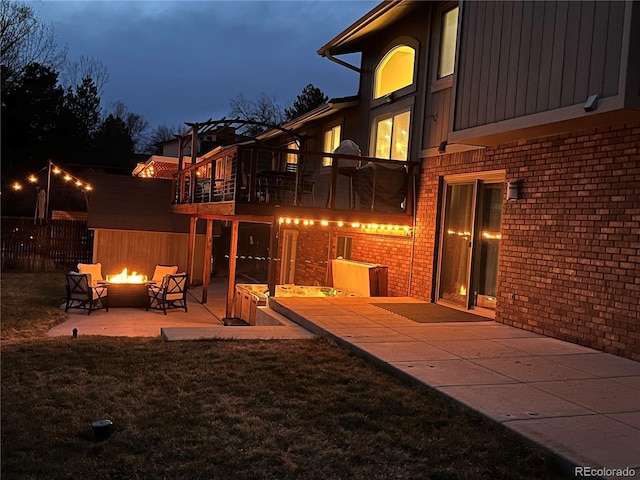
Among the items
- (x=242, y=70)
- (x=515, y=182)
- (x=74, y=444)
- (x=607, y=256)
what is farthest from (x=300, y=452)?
(x=242, y=70)

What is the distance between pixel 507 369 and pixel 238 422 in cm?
278

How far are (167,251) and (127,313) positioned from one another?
640 centimetres

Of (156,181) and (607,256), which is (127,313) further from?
(607,256)

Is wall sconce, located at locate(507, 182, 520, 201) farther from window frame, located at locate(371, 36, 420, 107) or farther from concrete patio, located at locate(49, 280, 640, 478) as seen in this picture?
window frame, located at locate(371, 36, 420, 107)

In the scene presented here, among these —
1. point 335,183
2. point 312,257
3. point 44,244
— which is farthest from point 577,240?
point 44,244

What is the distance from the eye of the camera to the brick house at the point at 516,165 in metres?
6.25

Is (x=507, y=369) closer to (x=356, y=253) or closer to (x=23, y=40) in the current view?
(x=356, y=253)

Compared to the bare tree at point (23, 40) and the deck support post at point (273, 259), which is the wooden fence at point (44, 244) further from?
the deck support post at point (273, 259)

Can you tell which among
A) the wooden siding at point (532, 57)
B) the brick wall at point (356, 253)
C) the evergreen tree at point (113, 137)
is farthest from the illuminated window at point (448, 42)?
the evergreen tree at point (113, 137)

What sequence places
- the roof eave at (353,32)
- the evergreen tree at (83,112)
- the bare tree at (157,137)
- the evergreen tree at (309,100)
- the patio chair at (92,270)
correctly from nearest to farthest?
the roof eave at (353,32) → the patio chair at (92,270) → the evergreen tree at (83,112) → the evergreen tree at (309,100) → the bare tree at (157,137)

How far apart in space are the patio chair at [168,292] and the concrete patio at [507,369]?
4962 millimetres

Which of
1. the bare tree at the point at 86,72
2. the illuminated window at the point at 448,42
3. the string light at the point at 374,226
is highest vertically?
the bare tree at the point at 86,72

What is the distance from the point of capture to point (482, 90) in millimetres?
7754

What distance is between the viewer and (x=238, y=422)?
430cm
